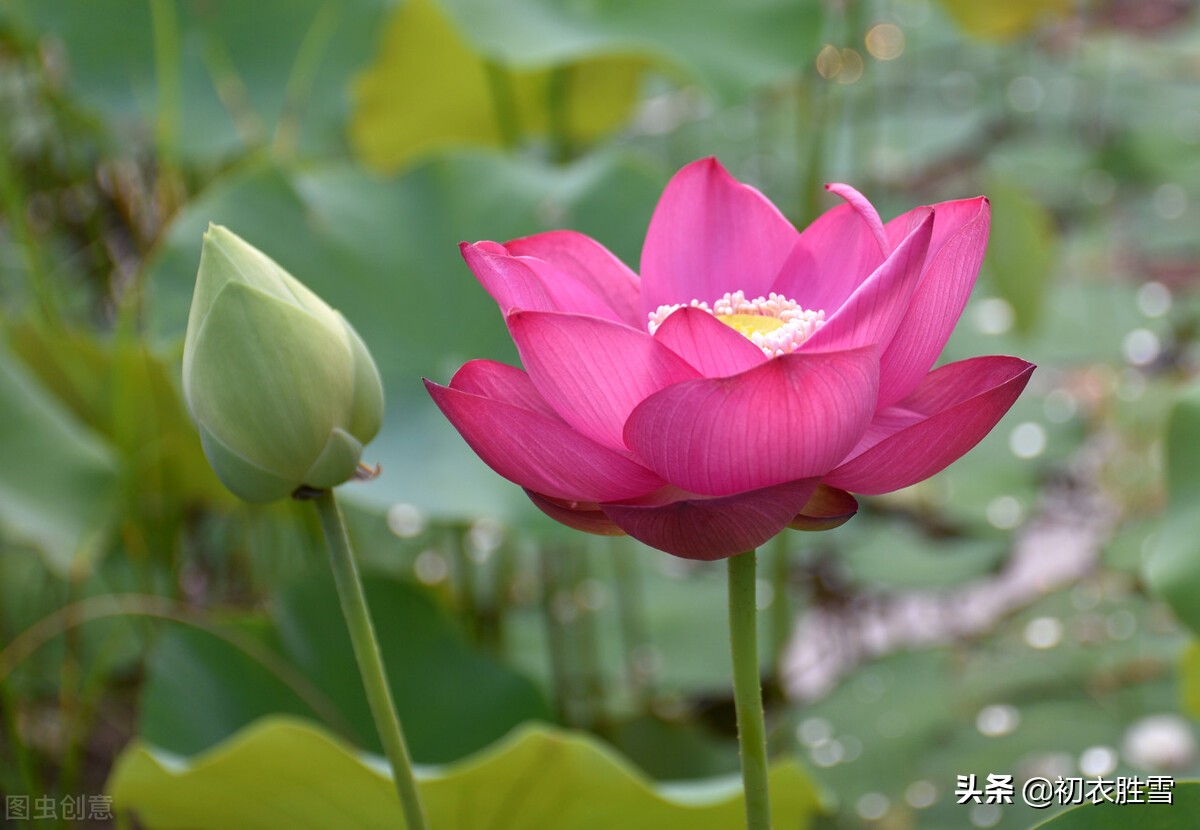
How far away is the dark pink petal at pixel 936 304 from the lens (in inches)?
10.7

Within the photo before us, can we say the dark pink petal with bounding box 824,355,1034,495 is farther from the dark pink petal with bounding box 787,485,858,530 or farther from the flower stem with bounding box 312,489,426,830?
the flower stem with bounding box 312,489,426,830

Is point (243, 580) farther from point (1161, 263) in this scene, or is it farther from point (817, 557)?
point (1161, 263)

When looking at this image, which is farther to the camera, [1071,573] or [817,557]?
[1071,573]

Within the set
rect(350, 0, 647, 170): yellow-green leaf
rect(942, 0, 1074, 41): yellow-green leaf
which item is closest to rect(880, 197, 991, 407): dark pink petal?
rect(350, 0, 647, 170): yellow-green leaf

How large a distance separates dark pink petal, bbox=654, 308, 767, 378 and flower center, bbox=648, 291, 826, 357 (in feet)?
0.08

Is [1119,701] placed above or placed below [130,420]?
below

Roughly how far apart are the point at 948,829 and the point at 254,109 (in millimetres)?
953

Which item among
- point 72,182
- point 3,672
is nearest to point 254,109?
point 72,182

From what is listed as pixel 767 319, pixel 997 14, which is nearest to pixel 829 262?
pixel 767 319

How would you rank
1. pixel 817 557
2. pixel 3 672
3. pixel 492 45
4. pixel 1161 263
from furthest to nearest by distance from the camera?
pixel 1161 263 < pixel 817 557 < pixel 492 45 < pixel 3 672

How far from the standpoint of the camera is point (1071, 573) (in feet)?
4.98

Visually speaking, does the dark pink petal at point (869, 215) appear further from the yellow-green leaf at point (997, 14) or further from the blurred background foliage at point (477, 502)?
the yellow-green leaf at point (997, 14)

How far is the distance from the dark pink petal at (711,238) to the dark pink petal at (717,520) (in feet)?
0.40

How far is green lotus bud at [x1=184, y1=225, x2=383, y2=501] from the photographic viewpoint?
0.95 feet
